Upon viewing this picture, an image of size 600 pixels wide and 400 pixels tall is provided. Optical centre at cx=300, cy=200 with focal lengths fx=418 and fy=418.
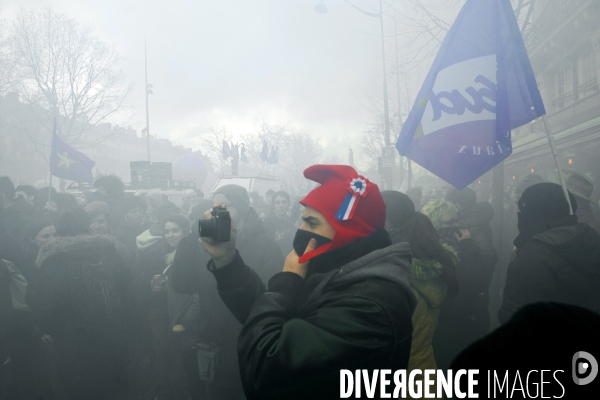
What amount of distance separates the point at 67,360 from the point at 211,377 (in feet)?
3.83

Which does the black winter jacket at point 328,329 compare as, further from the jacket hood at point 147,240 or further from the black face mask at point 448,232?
the jacket hood at point 147,240

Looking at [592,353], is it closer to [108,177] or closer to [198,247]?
[198,247]

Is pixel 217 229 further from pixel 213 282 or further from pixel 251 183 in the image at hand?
pixel 251 183

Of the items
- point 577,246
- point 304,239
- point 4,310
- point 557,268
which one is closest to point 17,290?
point 4,310

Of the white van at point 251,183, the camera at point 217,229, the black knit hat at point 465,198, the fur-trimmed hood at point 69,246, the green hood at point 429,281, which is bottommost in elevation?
the green hood at point 429,281

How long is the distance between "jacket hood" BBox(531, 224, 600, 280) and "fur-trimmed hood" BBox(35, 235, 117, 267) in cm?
320

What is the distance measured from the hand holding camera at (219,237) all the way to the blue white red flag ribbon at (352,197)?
475mm

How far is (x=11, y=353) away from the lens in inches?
136

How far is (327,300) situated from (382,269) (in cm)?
24

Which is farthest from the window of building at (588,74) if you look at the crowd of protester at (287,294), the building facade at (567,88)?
the crowd of protester at (287,294)

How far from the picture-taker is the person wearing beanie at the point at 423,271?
2.41m

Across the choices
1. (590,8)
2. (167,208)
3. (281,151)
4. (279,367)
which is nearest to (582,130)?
(590,8)

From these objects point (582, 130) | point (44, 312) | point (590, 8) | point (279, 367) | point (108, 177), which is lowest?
point (44, 312)

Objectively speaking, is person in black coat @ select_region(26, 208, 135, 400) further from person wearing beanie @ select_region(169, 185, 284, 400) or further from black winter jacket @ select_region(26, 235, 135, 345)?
person wearing beanie @ select_region(169, 185, 284, 400)
